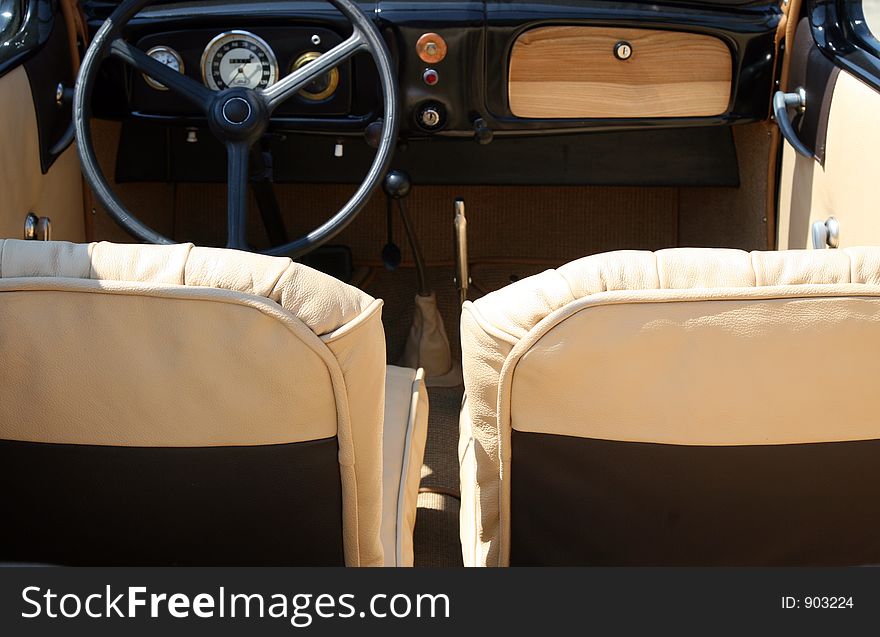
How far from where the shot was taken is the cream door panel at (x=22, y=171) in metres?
1.65

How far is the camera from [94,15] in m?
1.98

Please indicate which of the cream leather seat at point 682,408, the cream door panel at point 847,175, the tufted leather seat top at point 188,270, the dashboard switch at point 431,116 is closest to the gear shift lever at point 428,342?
the dashboard switch at point 431,116

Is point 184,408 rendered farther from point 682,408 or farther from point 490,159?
point 490,159

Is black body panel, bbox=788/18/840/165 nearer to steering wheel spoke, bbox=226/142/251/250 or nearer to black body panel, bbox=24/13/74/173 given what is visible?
steering wheel spoke, bbox=226/142/251/250

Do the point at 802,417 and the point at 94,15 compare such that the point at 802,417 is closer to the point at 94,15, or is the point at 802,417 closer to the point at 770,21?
the point at 770,21

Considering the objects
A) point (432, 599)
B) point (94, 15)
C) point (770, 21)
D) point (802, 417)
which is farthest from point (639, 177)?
point (432, 599)

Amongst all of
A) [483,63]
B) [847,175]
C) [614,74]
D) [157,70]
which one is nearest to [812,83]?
[847,175]

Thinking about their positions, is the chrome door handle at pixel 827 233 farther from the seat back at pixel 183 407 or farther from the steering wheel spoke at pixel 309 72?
the seat back at pixel 183 407

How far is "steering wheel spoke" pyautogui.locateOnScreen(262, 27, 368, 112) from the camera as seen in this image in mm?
1674

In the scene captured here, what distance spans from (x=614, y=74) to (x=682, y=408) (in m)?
1.38

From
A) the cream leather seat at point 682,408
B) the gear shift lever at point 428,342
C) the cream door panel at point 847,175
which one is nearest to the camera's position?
the cream leather seat at point 682,408

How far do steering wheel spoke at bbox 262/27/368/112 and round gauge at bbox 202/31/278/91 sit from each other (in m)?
0.22

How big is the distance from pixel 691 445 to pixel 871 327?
183mm

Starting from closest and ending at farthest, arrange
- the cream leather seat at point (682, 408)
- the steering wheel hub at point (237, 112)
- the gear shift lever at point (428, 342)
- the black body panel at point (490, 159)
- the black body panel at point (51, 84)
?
the cream leather seat at point (682, 408) → the steering wheel hub at point (237, 112) → the black body panel at point (51, 84) → the gear shift lever at point (428, 342) → the black body panel at point (490, 159)
